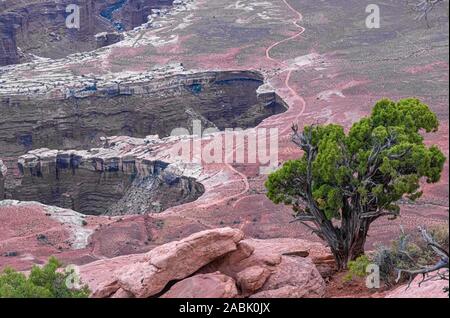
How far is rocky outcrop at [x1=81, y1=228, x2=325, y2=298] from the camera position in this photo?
12688mm

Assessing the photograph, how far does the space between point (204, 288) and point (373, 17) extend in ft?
122

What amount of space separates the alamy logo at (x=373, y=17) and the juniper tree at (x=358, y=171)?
31383 mm

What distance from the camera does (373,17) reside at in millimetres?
46594

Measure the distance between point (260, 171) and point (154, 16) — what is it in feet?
101

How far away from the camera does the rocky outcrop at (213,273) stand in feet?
41.6

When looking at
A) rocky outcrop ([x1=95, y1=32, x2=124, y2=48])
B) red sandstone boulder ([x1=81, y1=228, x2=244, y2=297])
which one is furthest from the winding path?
rocky outcrop ([x1=95, y1=32, x2=124, y2=48])

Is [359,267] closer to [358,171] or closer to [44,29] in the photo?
[358,171]

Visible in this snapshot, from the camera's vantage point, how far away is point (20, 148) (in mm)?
35500

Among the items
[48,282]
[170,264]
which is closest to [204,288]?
[170,264]

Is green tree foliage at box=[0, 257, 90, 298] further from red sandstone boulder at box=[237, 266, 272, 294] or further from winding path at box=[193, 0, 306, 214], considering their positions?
winding path at box=[193, 0, 306, 214]

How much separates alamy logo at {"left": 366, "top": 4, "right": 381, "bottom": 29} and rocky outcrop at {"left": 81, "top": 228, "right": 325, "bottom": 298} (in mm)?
33252

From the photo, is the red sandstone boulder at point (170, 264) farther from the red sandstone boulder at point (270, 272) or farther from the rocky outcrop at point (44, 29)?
the rocky outcrop at point (44, 29)

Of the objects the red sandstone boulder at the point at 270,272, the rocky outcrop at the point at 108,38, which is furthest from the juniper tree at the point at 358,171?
the rocky outcrop at the point at 108,38
